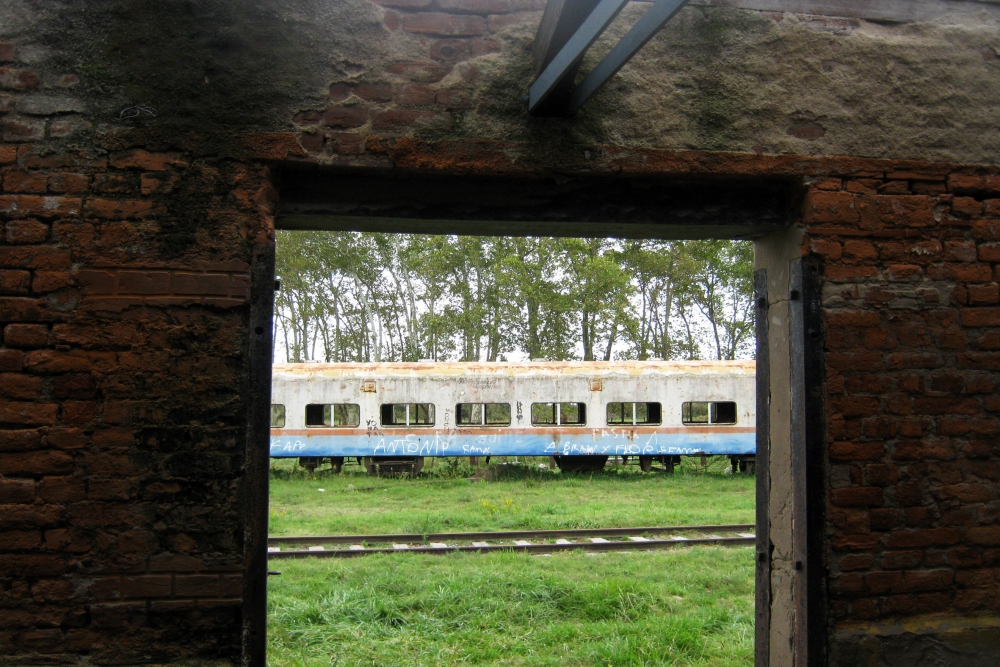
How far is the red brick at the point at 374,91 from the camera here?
327 centimetres

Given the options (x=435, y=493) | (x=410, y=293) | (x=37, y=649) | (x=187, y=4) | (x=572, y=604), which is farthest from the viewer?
(x=410, y=293)

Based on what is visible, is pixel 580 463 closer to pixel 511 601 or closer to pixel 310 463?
→ pixel 310 463

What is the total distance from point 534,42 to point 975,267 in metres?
2.26

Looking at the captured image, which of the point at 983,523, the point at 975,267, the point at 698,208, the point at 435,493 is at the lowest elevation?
the point at 435,493

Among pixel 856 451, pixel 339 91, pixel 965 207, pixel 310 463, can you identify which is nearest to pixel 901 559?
pixel 856 451

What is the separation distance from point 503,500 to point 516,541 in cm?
350

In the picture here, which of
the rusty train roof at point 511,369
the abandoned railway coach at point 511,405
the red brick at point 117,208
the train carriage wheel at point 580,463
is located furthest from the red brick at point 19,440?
the train carriage wheel at point 580,463

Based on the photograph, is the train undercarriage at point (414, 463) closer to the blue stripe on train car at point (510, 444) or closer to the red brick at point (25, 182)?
the blue stripe on train car at point (510, 444)

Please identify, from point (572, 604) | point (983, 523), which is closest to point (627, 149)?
point (983, 523)

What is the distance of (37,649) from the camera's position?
9.59 feet

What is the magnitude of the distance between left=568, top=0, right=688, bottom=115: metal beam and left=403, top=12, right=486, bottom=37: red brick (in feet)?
1.80

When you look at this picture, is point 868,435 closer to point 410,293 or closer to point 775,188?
point 775,188

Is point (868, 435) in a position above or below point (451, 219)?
below

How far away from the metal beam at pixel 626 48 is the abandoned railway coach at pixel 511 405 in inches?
524
